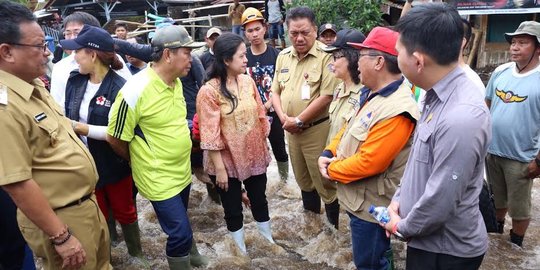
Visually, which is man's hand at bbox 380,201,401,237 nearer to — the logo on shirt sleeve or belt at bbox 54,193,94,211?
belt at bbox 54,193,94,211

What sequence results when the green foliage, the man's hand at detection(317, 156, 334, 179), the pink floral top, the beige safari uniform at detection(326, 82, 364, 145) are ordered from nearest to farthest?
the man's hand at detection(317, 156, 334, 179)
the beige safari uniform at detection(326, 82, 364, 145)
the pink floral top
the green foliage

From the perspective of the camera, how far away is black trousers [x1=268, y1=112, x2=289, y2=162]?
486cm

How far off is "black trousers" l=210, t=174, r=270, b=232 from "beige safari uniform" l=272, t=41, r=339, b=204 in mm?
578

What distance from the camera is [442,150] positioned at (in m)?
1.61

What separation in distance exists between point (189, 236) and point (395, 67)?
1808mm

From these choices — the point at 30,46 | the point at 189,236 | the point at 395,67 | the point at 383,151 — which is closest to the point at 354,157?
the point at 383,151

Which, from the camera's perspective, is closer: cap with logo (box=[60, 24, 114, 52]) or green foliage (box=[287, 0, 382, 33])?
cap with logo (box=[60, 24, 114, 52])

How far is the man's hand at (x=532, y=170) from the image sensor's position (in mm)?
3285

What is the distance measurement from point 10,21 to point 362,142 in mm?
1890

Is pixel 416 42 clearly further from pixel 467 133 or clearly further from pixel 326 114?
pixel 326 114

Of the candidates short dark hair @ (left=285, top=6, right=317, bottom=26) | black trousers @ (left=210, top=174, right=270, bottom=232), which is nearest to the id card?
short dark hair @ (left=285, top=6, right=317, bottom=26)

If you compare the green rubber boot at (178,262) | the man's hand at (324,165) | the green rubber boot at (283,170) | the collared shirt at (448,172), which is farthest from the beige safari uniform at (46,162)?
the green rubber boot at (283,170)

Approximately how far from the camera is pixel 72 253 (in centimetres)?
210

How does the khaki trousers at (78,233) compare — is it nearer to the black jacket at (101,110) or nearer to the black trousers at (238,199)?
the black jacket at (101,110)
